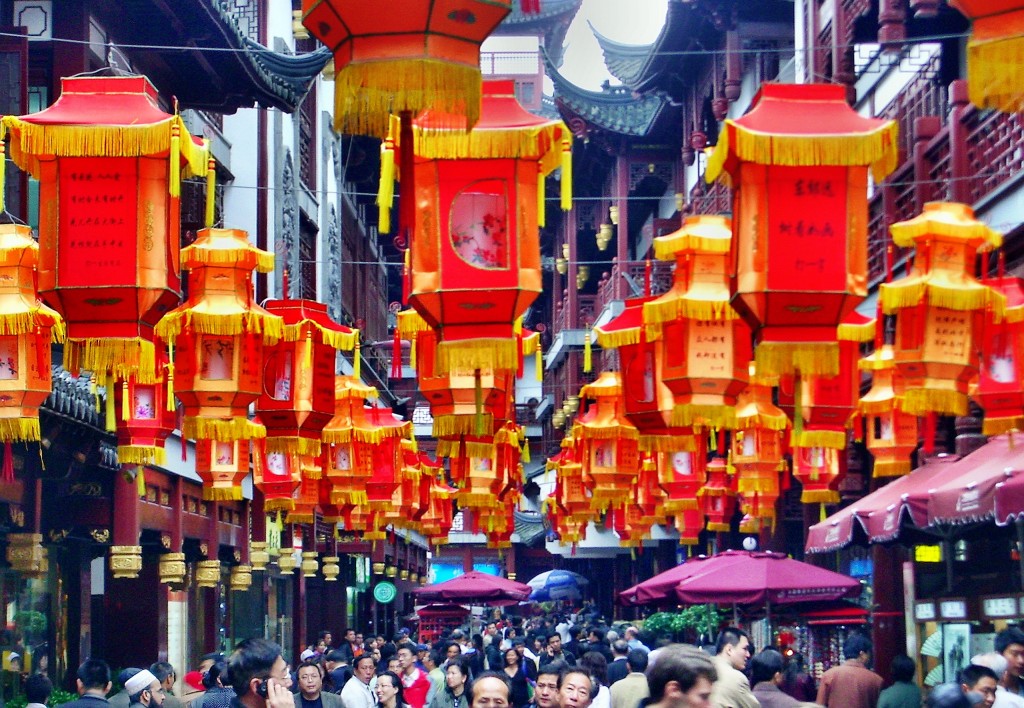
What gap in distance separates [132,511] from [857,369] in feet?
28.4

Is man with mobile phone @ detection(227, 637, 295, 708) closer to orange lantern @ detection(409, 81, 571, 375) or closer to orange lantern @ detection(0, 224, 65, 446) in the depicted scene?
orange lantern @ detection(409, 81, 571, 375)

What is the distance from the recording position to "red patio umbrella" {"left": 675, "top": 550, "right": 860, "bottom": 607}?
18.9m

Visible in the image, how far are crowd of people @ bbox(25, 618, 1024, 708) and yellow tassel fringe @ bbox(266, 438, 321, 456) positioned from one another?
1897 mm

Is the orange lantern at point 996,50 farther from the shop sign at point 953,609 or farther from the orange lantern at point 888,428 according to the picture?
the shop sign at point 953,609

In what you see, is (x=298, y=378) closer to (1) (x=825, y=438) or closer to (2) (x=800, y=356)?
(1) (x=825, y=438)

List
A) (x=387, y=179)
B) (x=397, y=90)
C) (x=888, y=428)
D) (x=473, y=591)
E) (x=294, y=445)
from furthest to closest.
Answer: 1. (x=473, y=591)
2. (x=888, y=428)
3. (x=294, y=445)
4. (x=387, y=179)
5. (x=397, y=90)

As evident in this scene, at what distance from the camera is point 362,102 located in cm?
784

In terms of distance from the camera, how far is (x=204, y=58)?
19.8 m

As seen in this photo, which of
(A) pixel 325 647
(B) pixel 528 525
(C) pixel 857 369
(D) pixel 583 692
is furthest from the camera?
(B) pixel 528 525

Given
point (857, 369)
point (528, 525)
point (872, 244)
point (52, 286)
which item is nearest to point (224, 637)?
point (872, 244)

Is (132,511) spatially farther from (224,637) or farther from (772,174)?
(772,174)

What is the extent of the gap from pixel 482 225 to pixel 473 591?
25585mm

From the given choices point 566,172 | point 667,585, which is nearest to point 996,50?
point 566,172

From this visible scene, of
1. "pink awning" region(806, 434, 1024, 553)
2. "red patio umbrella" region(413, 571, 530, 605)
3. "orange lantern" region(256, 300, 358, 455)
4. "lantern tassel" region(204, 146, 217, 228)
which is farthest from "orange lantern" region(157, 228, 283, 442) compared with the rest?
"red patio umbrella" region(413, 571, 530, 605)
